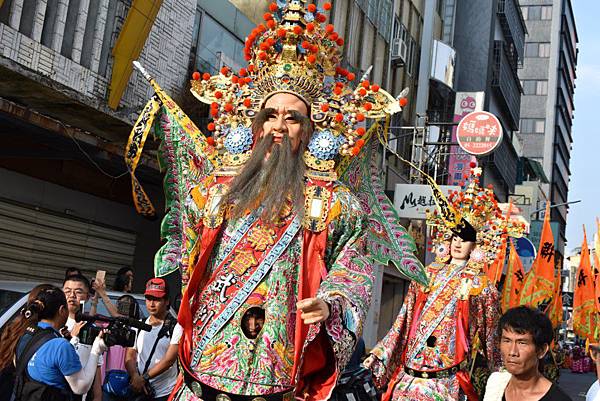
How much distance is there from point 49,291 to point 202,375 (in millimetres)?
1772

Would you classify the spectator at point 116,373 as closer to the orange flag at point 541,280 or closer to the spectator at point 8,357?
the spectator at point 8,357

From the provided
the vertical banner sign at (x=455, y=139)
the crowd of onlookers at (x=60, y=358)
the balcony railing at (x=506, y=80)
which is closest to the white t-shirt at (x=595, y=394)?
the crowd of onlookers at (x=60, y=358)

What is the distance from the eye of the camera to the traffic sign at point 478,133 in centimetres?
2102

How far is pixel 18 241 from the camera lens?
1072cm

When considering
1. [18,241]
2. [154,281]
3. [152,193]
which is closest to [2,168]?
[18,241]

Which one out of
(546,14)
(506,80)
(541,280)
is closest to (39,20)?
(541,280)

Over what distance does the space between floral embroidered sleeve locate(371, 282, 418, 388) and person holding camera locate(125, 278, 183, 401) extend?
1552mm

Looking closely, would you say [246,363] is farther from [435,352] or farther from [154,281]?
[435,352]

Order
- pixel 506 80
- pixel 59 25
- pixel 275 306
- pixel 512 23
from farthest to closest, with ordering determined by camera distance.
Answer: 1. pixel 506 80
2. pixel 512 23
3. pixel 59 25
4. pixel 275 306

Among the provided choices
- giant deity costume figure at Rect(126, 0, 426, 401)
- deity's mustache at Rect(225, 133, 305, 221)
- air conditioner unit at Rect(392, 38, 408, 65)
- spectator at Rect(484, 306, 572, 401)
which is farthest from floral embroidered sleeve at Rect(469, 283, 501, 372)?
air conditioner unit at Rect(392, 38, 408, 65)

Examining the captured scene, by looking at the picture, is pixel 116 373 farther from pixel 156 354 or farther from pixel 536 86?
pixel 536 86

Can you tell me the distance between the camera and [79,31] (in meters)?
10.3

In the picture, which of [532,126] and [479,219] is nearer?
[479,219]

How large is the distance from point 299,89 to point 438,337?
3527 millimetres
